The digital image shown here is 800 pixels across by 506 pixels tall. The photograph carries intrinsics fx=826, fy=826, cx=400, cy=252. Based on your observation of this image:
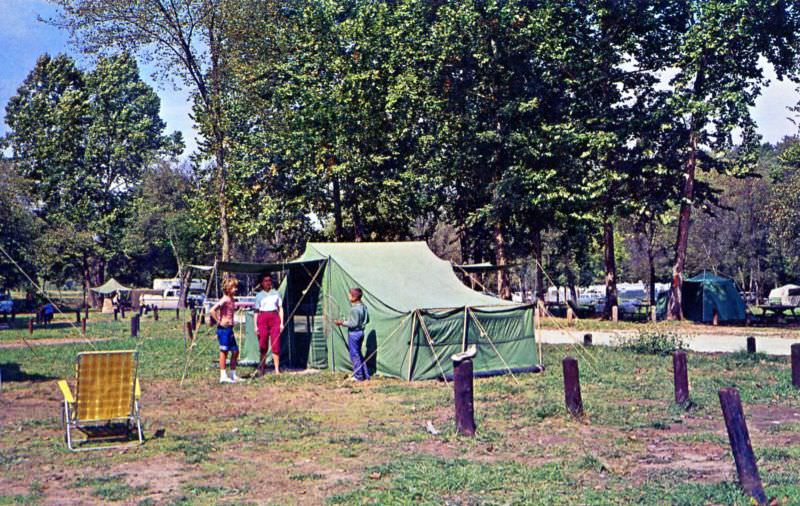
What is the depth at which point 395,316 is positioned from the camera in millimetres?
14211

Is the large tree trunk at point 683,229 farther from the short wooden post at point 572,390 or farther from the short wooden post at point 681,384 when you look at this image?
the short wooden post at point 572,390

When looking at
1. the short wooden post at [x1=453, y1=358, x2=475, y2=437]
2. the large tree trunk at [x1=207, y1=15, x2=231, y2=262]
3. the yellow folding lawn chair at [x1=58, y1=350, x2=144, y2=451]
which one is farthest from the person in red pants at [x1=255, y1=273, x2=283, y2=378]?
the large tree trunk at [x1=207, y1=15, x2=231, y2=262]

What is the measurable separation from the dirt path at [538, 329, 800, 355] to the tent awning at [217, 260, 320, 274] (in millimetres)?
6768

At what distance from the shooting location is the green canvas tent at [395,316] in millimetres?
14016

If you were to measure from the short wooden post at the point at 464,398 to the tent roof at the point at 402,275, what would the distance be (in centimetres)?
506

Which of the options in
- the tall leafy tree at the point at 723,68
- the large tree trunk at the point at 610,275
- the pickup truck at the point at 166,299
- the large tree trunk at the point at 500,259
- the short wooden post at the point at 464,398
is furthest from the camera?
the pickup truck at the point at 166,299

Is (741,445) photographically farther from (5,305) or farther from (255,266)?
(5,305)

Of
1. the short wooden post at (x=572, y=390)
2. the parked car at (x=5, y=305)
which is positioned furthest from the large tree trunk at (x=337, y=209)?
the short wooden post at (x=572, y=390)

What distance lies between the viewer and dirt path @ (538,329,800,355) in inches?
773

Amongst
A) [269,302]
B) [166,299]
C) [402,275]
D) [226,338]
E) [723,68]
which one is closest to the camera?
[226,338]

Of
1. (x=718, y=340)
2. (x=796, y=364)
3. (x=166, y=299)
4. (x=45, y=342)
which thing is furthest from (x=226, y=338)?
(x=166, y=299)

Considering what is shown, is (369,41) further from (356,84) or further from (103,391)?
(103,391)

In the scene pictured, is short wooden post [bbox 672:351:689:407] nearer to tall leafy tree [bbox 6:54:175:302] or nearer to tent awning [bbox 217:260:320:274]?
tent awning [bbox 217:260:320:274]

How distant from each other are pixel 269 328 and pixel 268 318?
0.75 feet
